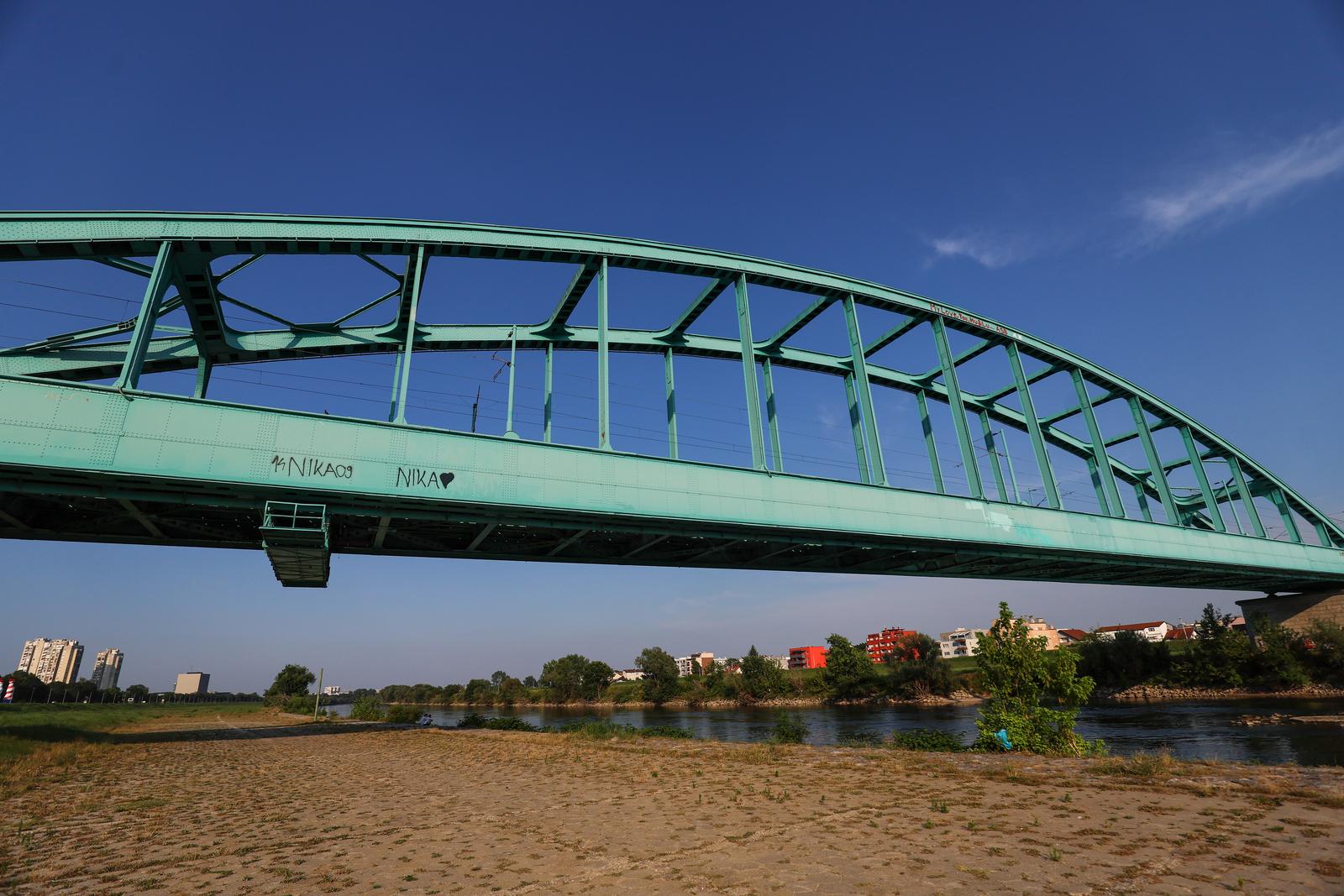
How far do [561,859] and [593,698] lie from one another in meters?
95.6

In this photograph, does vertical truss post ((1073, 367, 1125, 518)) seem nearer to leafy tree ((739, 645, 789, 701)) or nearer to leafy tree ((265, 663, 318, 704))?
leafy tree ((739, 645, 789, 701))

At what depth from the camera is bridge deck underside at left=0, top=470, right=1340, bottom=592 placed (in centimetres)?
1580

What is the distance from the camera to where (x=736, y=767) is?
13625 millimetres

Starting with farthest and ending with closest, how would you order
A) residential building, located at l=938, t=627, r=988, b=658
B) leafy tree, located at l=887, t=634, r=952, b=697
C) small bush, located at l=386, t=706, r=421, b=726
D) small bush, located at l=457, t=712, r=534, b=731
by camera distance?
residential building, located at l=938, t=627, r=988, b=658, leafy tree, located at l=887, t=634, r=952, b=697, small bush, located at l=386, t=706, r=421, b=726, small bush, located at l=457, t=712, r=534, b=731

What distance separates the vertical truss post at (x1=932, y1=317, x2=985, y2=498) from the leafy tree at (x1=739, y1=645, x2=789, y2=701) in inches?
1972

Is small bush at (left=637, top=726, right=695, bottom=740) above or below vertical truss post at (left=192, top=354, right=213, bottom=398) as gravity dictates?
below

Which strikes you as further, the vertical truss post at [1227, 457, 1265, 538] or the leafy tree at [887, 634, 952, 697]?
the leafy tree at [887, 634, 952, 697]

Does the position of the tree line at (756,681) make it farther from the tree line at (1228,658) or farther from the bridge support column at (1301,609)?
the bridge support column at (1301,609)

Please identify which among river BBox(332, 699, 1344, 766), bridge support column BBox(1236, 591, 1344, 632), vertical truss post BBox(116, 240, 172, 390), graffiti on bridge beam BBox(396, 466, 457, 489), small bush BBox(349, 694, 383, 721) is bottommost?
river BBox(332, 699, 1344, 766)

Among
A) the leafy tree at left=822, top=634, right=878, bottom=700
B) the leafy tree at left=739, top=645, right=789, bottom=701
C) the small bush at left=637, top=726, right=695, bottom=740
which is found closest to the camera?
the small bush at left=637, top=726, right=695, bottom=740

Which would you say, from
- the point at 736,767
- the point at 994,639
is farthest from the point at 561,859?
the point at 994,639

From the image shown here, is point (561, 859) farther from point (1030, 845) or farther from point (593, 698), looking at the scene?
point (593, 698)

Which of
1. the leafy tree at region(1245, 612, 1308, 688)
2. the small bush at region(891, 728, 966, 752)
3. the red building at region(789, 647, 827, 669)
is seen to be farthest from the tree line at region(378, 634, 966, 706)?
the red building at region(789, 647, 827, 669)

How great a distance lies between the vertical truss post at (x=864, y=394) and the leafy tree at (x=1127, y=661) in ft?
144
